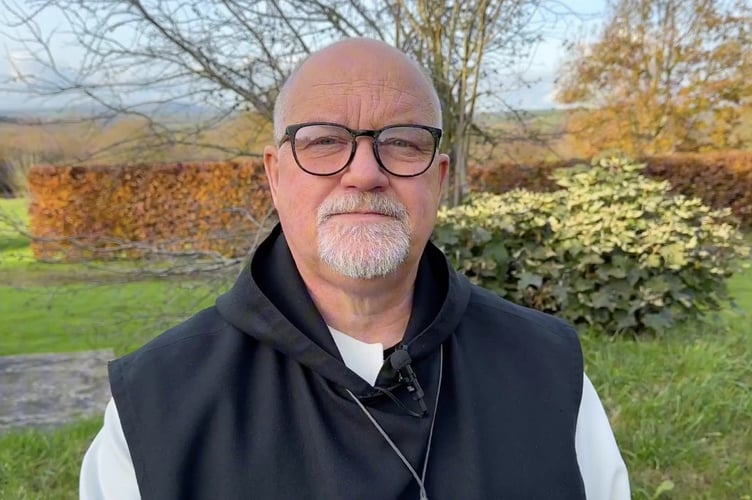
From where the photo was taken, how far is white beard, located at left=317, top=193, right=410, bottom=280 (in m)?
1.51

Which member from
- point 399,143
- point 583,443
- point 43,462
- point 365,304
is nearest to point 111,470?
point 365,304

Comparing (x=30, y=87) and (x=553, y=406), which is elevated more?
(x=30, y=87)

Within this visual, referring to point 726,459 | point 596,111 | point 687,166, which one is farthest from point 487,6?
point 596,111

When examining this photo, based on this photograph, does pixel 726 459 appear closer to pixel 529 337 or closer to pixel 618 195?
pixel 529 337

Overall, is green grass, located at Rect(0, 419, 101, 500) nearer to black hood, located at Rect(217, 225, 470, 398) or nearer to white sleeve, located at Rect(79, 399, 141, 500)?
white sleeve, located at Rect(79, 399, 141, 500)

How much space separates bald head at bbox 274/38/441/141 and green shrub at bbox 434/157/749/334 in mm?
3535

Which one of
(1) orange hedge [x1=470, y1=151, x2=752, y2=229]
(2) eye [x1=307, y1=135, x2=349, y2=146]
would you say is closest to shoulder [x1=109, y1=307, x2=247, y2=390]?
(2) eye [x1=307, y1=135, x2=349, y2=146]

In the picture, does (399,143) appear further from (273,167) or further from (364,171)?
(273,167)

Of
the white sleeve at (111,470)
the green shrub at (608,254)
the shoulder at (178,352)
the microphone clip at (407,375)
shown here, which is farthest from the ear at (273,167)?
the green shrub at (608,254)

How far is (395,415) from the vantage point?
57.7 inches

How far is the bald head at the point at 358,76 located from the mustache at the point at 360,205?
0.63ft

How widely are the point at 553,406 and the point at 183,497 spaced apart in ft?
2.81

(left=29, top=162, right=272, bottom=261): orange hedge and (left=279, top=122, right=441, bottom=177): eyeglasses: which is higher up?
(left=279, top=122, right=441, bottom=177): eyeglasses

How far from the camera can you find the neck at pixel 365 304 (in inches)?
62.5
